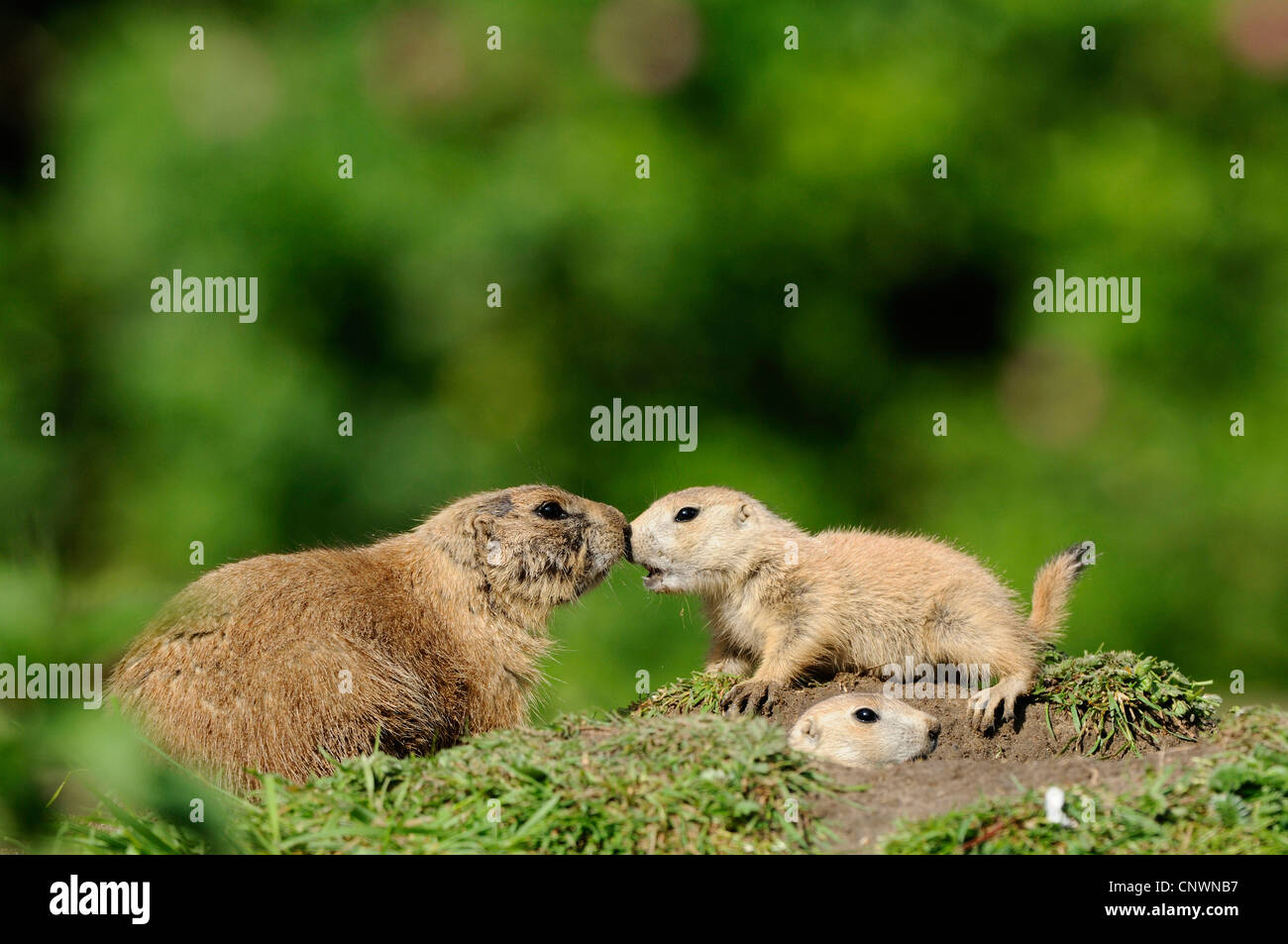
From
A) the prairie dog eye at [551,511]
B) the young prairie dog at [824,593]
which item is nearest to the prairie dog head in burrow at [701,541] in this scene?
the young prairie dog at [824,593]

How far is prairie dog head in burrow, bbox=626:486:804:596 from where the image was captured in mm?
6438

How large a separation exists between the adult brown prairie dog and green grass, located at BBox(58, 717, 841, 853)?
47cm

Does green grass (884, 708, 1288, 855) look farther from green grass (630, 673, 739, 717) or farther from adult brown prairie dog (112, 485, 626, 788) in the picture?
adult brown prairie dog (112, 485, 626, 788)

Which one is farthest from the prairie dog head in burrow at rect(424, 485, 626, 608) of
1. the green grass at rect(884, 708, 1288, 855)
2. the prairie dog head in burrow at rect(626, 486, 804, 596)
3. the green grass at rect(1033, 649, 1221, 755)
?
the green grass at rect(884, 708, 1288, 855)

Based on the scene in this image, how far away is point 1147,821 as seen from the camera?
13.5ft

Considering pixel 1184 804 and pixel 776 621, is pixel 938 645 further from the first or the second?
pixel 1184 804

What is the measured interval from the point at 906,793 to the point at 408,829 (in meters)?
1.70

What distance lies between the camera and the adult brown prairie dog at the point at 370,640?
518cm

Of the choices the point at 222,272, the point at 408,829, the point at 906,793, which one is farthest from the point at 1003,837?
the point at 222,272

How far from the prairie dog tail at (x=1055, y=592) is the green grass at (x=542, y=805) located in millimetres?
2171

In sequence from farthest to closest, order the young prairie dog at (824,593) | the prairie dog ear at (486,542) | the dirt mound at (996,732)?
the prairie dog ear at (486,542) → the young prairie dog at (824,593) → the dirt mound at (996,732)

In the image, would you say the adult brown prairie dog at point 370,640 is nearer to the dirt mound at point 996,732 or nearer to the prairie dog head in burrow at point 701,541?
the prairie dog head in burrow at point 701,541

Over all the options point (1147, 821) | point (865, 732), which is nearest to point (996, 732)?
point (865, 732)

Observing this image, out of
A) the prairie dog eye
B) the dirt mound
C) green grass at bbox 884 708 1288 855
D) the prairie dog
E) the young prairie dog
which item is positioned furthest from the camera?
the prairie dog eye
